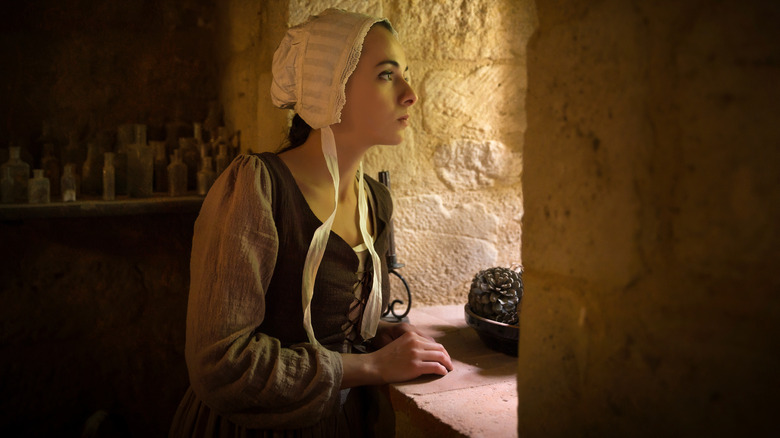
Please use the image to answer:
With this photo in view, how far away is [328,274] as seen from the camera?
1188 mm

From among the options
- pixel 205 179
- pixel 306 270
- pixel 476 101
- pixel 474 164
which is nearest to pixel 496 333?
pixel 306 270

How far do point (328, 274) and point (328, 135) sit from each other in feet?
1.02

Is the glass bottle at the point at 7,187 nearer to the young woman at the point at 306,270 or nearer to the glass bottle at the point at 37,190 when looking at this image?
the glass bottle at the point at 37,190

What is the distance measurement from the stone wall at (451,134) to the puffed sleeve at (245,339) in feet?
2.45

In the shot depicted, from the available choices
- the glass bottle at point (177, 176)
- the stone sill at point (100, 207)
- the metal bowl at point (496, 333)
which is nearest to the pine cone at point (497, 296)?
the metal bowl at point (496, 333)

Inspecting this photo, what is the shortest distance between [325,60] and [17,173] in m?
1.41

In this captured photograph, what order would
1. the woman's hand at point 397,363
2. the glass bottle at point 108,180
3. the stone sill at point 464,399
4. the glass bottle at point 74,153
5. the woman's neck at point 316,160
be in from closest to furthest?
the stone sill at point 464,399 → the woman's hand at point 397,363 → the woman's neck at point 316,160 → the glass bottle at point 108,180 → the glass bottle at point 74,153

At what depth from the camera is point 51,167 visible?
7.11ft

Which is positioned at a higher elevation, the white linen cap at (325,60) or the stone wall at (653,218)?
the white linen cap at (325,60)

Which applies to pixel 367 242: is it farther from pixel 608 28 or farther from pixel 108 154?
pixel 108 154

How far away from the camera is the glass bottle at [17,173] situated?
1.88 metres

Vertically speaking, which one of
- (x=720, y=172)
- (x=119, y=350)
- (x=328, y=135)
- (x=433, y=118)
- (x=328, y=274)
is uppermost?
(x=433, y=118)

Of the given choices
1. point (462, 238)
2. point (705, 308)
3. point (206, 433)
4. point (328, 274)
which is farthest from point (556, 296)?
point (462, 238)

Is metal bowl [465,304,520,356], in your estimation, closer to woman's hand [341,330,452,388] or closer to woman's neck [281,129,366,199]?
woman's hand [341,330,452,388]
